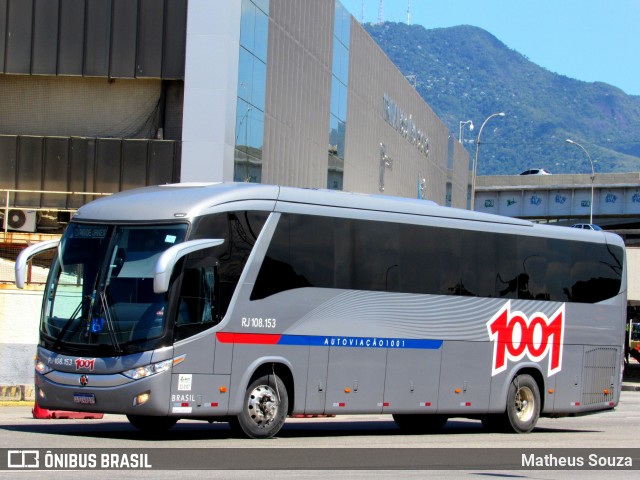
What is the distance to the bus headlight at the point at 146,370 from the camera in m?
14.5

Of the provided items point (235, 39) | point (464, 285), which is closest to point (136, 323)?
point (464, 285)

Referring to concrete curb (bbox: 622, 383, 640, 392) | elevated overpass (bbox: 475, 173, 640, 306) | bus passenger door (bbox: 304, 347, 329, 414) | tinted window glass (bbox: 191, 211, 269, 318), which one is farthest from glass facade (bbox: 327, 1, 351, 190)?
elevated overpass (bbox: 475, 173, 640, 306)

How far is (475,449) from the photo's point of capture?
1588cm

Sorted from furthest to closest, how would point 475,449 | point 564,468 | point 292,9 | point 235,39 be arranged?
point 292,9, point 235,39, point 475,449, point 564,468

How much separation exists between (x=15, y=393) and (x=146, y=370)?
945cm

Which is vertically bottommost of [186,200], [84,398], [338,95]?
[84,398]

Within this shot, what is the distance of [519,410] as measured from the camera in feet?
65.3

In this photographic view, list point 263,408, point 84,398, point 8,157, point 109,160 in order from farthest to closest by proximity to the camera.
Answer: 1. point 8,157
2. point 109,160
3. point 263,408
4. point 84,398

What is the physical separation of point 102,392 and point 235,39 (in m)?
20.8

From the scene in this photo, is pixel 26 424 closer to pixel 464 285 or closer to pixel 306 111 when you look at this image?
pixel 464 285

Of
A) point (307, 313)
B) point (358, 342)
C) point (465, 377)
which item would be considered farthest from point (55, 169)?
point (307, 313)

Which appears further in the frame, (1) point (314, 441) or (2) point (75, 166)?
(2) point (75, 166)

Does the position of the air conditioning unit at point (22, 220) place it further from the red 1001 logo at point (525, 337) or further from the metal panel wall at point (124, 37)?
the red 1001 logo at point (525, 337)

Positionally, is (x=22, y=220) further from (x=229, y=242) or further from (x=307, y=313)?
(x=229, y=242)
